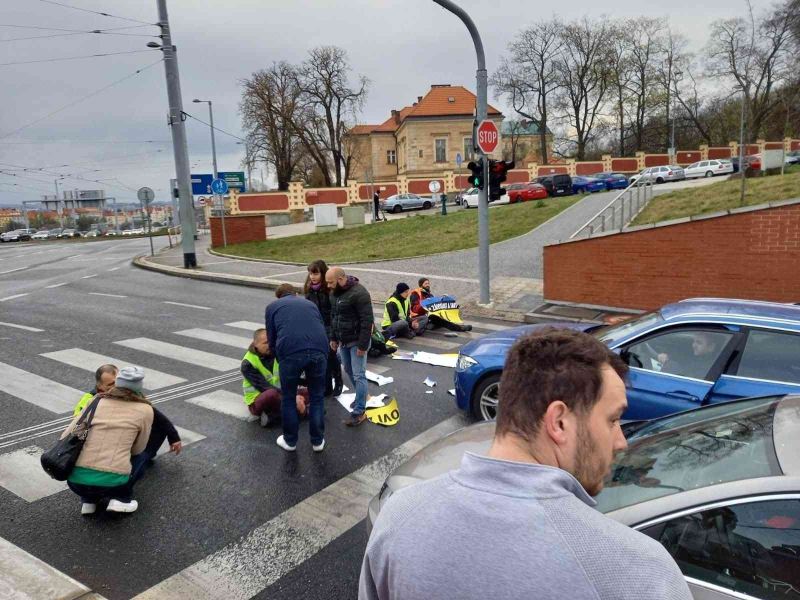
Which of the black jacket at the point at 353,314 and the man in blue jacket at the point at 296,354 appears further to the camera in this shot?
the black jacket at the point at 353,314

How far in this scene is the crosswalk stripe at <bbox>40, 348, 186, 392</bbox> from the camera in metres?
7.84

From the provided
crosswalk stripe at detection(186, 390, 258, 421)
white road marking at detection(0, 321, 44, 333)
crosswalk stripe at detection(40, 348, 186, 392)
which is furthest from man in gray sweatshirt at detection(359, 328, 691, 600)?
white road marking at detection(0, 321, 44, 333)

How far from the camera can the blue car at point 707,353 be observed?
4410 mm

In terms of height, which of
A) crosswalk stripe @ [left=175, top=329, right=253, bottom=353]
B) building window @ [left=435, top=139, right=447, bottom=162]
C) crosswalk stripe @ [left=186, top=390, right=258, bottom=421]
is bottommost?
crosswalk stripe @ [left=186, top=390, right=258, bottom=421]

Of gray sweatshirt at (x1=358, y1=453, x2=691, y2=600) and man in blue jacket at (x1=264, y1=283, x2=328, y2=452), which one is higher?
gray sweatshirt at (x1=358, y1=453, x2=691, y2=600)

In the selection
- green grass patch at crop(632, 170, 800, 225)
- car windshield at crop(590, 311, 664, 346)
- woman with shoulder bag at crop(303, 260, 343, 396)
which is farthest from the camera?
green grass patch at crop(632, 170, 800, 225)

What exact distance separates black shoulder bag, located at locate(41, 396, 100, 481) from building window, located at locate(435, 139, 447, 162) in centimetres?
6645

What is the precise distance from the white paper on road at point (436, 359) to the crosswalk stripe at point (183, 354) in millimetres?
2801

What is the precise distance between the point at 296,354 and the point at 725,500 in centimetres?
376

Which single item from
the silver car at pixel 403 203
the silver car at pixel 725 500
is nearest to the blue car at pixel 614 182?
the silver car at pixel 403 203

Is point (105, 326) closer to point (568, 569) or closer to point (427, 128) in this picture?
point (568, 569)

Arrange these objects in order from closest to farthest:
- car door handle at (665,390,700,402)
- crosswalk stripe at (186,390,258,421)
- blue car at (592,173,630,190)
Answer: car door handle at (665,390,700,402) → crosswalk stripe at (186,390,258,421) → blue car at (592,173,630,190)

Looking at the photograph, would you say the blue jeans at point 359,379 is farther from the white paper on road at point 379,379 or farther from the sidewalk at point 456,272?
the sidewalk at point 456,272

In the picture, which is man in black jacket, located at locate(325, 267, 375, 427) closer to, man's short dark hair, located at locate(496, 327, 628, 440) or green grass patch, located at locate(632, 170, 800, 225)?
man's short dark hair, located at locate(496, 327, 628, 440)
